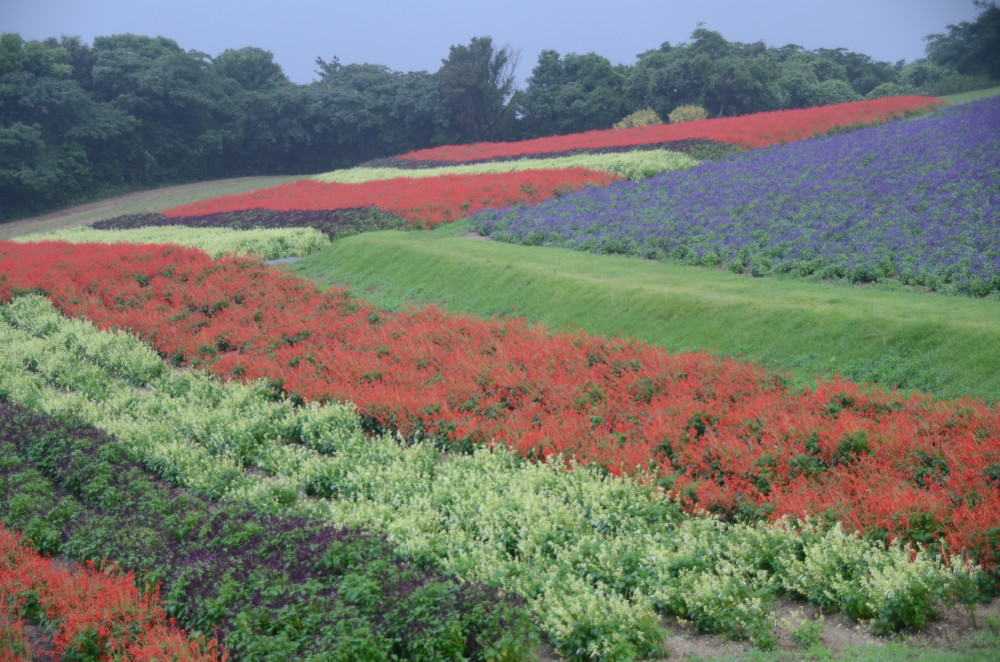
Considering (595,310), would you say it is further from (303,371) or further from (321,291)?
(321,291)

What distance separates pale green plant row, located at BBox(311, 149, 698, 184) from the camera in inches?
1339

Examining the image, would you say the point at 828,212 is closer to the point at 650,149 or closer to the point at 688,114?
the point at 650,149

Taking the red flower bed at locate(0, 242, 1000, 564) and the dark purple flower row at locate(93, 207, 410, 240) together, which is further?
the dark purple flower row at locate(93, 207, 410, 240)

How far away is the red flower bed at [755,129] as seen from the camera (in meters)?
37.6

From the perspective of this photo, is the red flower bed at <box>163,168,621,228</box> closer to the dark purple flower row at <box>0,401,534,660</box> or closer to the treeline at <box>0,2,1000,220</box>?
the treeline at <box>0,2,1000,220</box>

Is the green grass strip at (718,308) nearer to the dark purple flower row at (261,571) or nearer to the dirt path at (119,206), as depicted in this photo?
the dark purple flower row at (261,571)

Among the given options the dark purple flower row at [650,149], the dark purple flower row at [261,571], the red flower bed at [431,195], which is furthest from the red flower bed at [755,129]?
the dark purple flower row at [261,571]

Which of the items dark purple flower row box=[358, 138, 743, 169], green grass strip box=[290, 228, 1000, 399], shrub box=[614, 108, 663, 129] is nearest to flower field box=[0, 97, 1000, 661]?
green grass strip box=[290, 228, 1000, 399]

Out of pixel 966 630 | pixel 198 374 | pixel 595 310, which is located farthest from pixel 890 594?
pixel 198 374

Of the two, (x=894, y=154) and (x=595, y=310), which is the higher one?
(x=894, y=154)

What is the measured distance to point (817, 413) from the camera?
9.88 metres

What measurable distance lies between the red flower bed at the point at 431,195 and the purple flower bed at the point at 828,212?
2.25 meters

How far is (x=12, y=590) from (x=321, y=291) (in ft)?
46.7

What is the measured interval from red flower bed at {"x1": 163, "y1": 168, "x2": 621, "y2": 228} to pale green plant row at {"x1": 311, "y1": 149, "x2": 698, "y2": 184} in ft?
4.25
